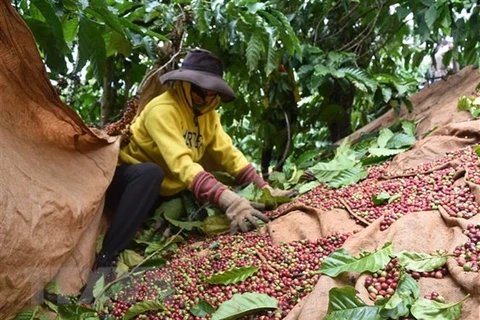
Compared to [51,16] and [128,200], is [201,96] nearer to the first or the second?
[128,200]

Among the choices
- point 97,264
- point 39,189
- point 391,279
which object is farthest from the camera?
point 97,264

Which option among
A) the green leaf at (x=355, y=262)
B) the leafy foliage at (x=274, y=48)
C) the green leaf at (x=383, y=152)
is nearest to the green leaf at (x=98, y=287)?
the leafy foliage at (x=274, y=48)

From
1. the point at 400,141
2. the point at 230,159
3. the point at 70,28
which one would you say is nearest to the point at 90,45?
the point at 70,28

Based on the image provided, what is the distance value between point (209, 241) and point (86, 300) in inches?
24.6

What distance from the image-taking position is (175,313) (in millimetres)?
1854

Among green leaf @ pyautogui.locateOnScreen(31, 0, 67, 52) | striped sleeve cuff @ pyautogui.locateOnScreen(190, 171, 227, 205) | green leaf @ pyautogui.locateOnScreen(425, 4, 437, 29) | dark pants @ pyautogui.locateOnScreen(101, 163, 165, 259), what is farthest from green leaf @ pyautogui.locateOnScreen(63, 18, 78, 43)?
green leaf @ pyautogui.locateOnScreen(425, 4, 437, 29)

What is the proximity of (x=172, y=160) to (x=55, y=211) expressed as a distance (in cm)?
72

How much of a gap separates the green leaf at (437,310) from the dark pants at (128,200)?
4.42 feet

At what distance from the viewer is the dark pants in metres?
2.29

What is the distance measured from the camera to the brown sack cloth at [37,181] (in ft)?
5.36

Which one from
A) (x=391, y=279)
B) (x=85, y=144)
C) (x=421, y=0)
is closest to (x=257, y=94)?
(x=421, y=0)

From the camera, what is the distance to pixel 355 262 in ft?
5.33

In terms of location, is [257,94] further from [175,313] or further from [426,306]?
[426,306]

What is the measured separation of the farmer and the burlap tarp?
16 centimetres
